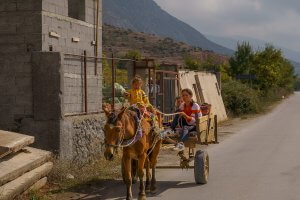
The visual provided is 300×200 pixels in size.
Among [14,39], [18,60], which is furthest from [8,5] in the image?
[18,60]

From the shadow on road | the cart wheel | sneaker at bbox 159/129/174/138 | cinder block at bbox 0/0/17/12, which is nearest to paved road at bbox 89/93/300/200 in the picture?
the shadow on road

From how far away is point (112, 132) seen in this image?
322 inches

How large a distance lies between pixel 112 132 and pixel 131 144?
2.86 feet

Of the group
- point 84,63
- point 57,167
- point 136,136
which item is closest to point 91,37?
point 84,63

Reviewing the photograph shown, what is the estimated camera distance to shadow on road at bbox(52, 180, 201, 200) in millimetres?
10117

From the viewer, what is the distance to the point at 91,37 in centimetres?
1432

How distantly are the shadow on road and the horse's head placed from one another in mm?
2063

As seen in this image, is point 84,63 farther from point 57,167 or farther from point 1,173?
point 1,173

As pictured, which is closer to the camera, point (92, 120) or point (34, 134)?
point (34, 134)

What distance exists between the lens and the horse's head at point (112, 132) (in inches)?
314

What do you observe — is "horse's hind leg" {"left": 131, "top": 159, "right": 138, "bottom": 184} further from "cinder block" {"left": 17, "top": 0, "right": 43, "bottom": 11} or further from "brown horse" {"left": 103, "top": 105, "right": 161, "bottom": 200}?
"cinder block" {"left": 17, "top": 0, "right": 43, "bottom": 11}

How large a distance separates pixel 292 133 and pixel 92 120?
1195cm

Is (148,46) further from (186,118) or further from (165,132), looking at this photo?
(165,132)

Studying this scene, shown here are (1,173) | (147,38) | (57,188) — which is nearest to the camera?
(1,173)
